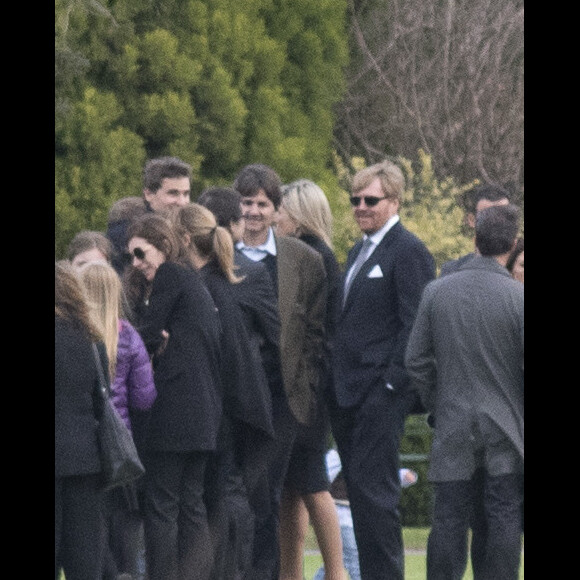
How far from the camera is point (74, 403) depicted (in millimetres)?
7324

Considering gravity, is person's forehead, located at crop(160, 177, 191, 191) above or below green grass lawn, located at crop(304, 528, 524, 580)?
above

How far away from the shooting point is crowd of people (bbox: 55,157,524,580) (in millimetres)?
7988

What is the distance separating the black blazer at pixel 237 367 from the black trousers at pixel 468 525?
3.36ft

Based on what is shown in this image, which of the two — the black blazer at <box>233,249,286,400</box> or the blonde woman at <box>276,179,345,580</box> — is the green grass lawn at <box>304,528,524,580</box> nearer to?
the blonde woman at <box>276,179,345,580</box>

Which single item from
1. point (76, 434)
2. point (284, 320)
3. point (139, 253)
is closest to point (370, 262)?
point (284, 320)

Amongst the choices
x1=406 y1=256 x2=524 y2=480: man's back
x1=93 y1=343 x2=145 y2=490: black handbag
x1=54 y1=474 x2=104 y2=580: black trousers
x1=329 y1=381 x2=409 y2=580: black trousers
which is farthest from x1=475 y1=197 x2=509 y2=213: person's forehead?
x1=54 y1=474 x2=104 y2=580: black trousers

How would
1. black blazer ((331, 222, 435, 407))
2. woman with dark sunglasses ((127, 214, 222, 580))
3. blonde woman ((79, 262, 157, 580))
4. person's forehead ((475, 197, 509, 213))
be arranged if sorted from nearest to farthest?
blonde woman ((79, 262, 157, 580)) → woman with dark sunglasses ((127, 214, 222, 580)) → black blazer ((331, 222, 435, 407)) → person's forehead ((475, 197, 509, 213))

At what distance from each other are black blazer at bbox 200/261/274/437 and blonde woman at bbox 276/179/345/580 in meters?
0.63

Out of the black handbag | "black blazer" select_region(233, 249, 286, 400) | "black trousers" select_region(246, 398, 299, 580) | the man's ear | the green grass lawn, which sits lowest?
the green grass lawn

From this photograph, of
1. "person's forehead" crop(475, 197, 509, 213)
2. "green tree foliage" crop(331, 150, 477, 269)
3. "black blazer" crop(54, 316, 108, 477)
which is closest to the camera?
"black blazer" crop(54, 316, 108, 477)

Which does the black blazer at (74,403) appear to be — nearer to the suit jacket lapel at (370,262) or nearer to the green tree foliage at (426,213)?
the suit jacket lapel at (370,262)
